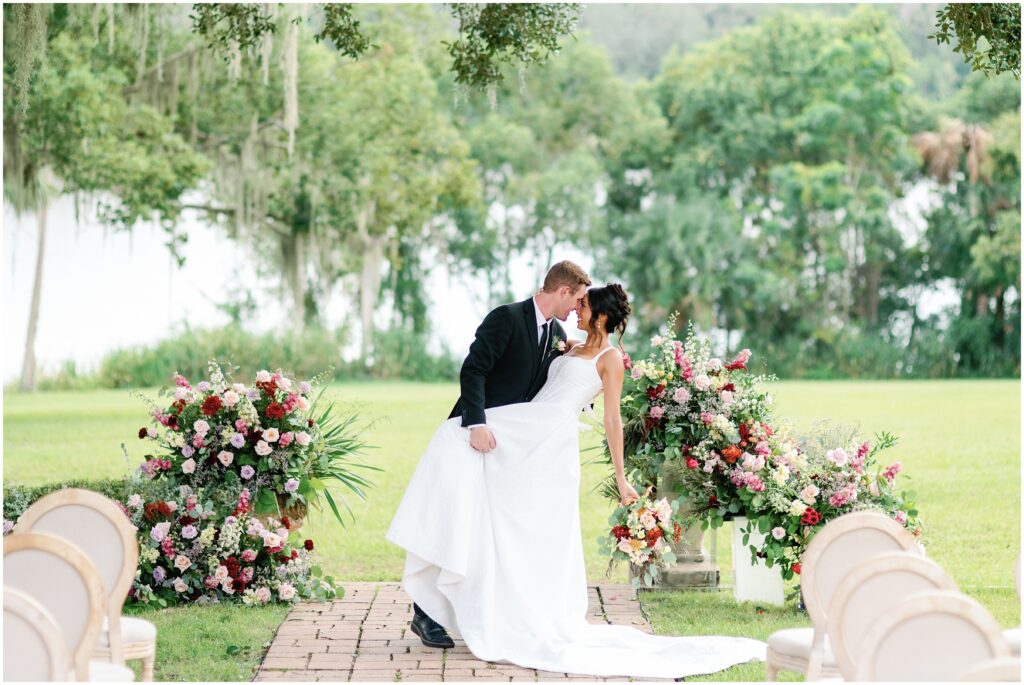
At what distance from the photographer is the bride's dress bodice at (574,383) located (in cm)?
546

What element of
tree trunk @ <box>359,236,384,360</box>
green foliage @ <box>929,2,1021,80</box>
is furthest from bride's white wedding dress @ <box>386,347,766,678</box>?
tree trunk @ <box>359,236,384,360</box>

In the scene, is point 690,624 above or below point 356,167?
below

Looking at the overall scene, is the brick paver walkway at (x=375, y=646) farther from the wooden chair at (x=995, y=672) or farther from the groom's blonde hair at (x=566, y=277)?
the wooden chair at (x=995, y=672)

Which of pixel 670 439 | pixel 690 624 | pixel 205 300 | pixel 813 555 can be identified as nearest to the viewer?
pixel 813 555

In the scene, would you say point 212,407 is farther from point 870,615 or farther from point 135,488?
point 870,615

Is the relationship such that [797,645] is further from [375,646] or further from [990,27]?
[990,27]

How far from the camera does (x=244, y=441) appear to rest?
6.67m

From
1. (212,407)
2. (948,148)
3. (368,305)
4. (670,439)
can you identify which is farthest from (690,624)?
(948,148)

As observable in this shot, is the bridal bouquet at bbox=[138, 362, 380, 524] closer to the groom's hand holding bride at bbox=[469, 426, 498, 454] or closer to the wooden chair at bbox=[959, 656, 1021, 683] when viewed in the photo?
the groom's hand holding bride at bbox=[469, 426, 498, 454]

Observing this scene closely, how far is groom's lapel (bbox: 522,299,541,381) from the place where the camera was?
545 cm

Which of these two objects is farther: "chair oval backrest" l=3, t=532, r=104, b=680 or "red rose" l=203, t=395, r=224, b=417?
"red rose" l=203, t=395, r=224, b=417

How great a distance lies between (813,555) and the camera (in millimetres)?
3721

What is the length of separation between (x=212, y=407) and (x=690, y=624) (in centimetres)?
278

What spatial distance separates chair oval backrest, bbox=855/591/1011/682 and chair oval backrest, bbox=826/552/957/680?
34 centimetres
